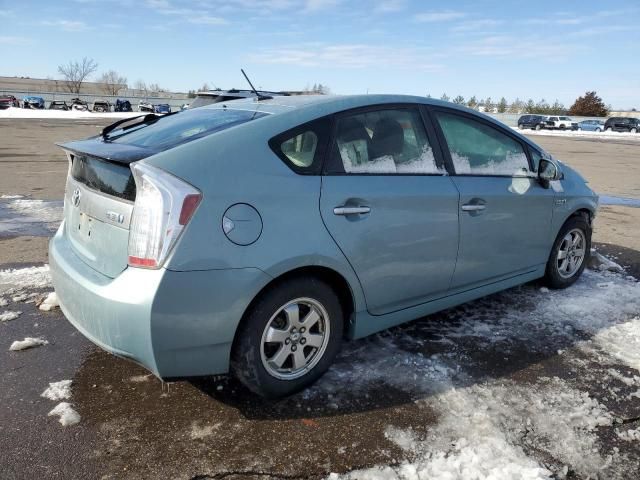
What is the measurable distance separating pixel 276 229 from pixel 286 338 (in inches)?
24.2

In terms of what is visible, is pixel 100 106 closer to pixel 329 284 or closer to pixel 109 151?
pixel 109 151

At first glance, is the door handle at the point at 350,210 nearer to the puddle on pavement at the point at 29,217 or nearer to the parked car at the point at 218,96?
the puddle on pavement at the point at 29,217

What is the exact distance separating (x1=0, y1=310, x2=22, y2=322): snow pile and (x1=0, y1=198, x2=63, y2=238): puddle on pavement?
249 centimetres

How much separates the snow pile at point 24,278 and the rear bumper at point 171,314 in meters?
2.28

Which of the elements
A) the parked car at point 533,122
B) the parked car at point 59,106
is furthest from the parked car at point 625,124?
the parked car at point 59,106

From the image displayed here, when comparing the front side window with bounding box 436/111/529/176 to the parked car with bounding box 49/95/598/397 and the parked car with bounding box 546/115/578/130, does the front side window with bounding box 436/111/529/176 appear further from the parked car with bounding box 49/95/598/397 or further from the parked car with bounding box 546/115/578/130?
the parked car with bounding box 546/115/578/130

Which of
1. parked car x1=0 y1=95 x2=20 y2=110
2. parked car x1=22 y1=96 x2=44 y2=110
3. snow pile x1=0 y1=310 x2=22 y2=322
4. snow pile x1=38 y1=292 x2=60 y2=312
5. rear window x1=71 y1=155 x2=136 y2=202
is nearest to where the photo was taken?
rear window x1=71 y1=155 x2=136 y2=202

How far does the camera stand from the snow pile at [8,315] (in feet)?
12.8

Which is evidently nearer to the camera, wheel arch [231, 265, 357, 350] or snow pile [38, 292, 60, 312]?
wheel arch [231, 265, 357, 350]

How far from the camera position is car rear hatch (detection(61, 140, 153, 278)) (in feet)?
8.44

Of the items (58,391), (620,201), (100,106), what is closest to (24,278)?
(58,391)

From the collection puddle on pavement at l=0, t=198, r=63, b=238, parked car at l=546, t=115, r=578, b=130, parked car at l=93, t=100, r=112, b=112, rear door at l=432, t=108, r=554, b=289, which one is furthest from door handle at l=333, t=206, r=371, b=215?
parked car at l=93, t=100, r=112, b=112

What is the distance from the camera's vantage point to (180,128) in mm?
3131

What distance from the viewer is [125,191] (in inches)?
102
